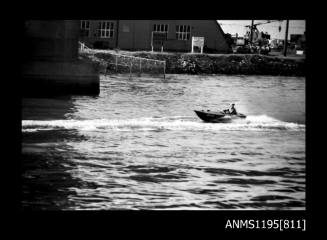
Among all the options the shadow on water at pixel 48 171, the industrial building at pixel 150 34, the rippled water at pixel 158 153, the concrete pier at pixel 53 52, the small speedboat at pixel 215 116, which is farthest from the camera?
the industrial building at pixel 150 34

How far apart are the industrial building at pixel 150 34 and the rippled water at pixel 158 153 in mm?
8831

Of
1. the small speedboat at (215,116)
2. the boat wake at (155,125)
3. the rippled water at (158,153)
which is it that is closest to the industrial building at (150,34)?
the rippled water at (158,153)

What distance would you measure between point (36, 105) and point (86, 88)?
20.0 feet

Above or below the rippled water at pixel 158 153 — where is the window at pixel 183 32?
above

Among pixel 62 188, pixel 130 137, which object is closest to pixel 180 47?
pixel 130 137

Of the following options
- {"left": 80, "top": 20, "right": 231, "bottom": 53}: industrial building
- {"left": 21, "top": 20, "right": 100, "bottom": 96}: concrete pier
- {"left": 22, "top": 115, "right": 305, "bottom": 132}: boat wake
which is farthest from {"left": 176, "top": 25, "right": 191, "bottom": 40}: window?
{"left": 21, "top": 20, "right": 100, "bottom": 96}: concrete pier

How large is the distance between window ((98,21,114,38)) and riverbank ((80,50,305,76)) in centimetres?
467

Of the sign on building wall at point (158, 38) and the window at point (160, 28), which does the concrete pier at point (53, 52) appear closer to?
the sign on building wall at point (158, 38)

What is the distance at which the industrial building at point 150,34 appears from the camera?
50.1 m

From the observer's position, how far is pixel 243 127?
2909 cm

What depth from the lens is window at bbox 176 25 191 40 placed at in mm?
51719

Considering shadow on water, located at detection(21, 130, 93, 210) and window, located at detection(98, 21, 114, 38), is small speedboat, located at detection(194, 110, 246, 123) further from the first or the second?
window, located at detection(98, 21, 114, 38)
